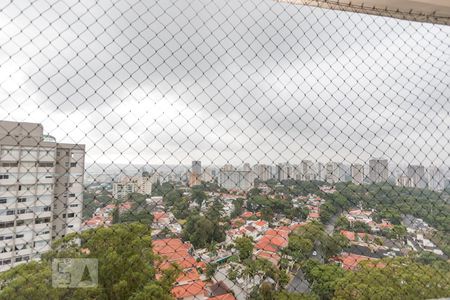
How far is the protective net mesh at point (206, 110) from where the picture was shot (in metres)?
0.89

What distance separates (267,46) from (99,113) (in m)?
0.73

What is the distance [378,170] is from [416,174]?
1.13 feet

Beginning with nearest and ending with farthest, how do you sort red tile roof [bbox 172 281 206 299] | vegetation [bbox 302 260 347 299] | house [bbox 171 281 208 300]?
house [bbox 171 281 208 300] → red tile roof [bbox 172 281 206 299] → vegetation [bbox 302 260 347 299]

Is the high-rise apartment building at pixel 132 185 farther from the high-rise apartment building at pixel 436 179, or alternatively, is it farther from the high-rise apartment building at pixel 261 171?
the high-rise apartment building at pixel 436 179

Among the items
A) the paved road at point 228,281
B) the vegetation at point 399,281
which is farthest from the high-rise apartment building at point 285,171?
the paved road at point 228,281

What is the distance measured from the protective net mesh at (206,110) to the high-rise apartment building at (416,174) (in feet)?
0.04

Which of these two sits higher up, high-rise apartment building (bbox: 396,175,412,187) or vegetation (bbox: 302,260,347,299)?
high-rise apartment building (bbox: 396,175,412,187)

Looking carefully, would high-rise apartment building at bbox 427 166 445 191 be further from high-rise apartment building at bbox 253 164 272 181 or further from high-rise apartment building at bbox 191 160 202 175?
high-rise apartment building at bbox 191 160 202 175

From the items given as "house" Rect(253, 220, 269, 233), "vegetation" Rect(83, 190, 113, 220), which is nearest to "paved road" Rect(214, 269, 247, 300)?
"house" Rect(253, 220, 269, 233)

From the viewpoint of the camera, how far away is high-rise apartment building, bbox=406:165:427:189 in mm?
1461

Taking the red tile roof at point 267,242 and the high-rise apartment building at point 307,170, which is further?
the red tile roof at point 267,242

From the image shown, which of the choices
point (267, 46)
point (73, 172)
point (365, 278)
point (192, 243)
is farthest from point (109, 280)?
point (365, 278)

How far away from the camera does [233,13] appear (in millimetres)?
1104

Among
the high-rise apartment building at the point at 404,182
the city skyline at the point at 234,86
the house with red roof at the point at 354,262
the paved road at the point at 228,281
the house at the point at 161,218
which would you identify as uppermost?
the city skyline at the point at 234,86
